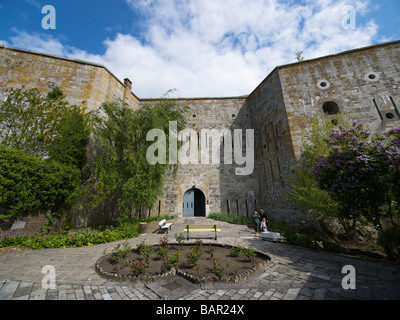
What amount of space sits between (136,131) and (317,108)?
37.3ft

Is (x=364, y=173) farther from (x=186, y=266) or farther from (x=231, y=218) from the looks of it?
(x=231, y=218)

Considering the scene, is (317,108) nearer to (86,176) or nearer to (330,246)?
(330,246)

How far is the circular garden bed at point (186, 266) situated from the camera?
4000 mm

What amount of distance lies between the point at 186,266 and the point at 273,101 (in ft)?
39.1

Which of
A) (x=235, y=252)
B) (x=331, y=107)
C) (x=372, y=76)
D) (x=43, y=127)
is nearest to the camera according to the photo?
(x=235, y=252)

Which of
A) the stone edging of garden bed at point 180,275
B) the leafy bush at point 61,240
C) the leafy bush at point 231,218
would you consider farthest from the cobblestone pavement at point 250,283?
the leafy bush at point 231,218

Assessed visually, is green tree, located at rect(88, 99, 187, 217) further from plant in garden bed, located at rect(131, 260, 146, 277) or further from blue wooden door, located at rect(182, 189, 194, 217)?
plant in garden bed, located at rect(131, 260, 146, 277)

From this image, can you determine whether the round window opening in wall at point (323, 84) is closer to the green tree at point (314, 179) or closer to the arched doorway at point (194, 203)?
the green tree at point (314, 179)

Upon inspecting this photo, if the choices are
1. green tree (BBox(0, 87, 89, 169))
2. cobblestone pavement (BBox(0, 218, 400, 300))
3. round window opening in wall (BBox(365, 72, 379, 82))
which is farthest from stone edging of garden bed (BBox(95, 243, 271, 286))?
round window opening in wall (BBox(365, 72, 379, 82))

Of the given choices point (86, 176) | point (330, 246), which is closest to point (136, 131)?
point (86, 176)

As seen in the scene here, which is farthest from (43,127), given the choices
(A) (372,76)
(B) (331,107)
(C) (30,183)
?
(A) (372,76)

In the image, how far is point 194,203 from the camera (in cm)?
1445

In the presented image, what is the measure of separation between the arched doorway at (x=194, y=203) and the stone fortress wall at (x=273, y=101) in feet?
0.80

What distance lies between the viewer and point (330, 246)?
18.5ft
